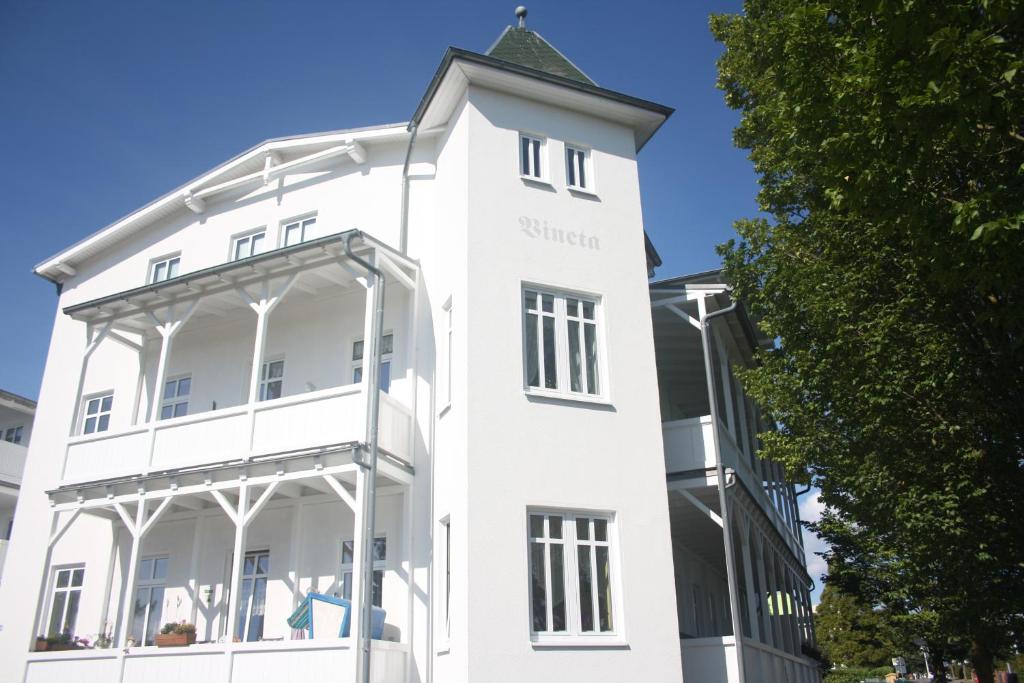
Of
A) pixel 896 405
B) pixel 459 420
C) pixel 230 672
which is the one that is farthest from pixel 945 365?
pixel 230 672

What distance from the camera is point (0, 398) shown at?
2591 centimetres

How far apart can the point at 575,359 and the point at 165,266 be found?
483 inches

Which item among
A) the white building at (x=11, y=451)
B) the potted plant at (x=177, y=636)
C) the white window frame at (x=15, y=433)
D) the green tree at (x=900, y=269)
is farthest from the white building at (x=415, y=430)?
the white window frame at (x=15, y=433)

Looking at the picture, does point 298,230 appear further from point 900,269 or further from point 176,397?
point 900,269

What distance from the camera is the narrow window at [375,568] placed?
49.7 feet

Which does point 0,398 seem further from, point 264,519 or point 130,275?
point 264,519

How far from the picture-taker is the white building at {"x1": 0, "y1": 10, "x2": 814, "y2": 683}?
1331cm

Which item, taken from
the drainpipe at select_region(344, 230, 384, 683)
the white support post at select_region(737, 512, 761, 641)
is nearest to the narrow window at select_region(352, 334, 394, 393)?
the drainpipe at select_region(344, 230, 384, 683)

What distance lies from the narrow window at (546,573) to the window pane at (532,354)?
228 centimetres

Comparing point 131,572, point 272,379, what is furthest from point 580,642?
point 272,379

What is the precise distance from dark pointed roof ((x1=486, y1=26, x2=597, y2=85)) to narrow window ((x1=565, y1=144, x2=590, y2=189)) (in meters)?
1.38

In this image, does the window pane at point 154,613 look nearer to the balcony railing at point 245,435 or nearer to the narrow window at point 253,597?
the narrow window at point 253,597

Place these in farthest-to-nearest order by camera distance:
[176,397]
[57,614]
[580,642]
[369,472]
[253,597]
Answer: [176,397] → [57,614] → [253,597] → [369,472] → [580,642]

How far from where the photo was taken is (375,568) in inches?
607
